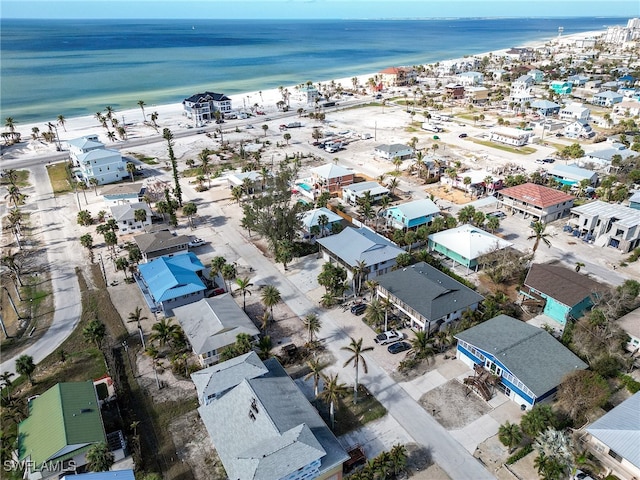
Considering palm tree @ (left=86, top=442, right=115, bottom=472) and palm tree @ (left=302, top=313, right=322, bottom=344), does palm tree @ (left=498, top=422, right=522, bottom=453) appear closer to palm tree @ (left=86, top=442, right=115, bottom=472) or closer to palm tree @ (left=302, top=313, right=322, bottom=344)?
palm tree @ (left=302, top=313, right=322, bottom=344)

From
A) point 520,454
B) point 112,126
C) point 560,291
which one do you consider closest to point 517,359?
point 520,454

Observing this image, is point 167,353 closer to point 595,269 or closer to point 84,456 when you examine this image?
point 84,456

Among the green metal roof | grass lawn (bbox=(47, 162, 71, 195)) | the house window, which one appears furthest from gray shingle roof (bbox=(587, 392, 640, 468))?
grass lawn (bbox=(47, 162, 71, 195))

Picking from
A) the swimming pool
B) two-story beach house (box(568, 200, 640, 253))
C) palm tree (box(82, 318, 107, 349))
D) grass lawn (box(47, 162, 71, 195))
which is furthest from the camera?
grass lawn (box(47, 162, 71, 195))

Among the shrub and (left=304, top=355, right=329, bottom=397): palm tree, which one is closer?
the shrub

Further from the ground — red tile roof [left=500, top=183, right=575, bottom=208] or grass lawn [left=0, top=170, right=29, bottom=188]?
grass lawn [left=0, top=170, right=29, bottom=188]

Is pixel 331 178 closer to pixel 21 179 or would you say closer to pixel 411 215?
pixel 411 215

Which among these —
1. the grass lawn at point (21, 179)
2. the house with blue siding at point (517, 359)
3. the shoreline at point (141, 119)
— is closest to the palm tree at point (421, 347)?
the house with blue siding at point (517, 359)
